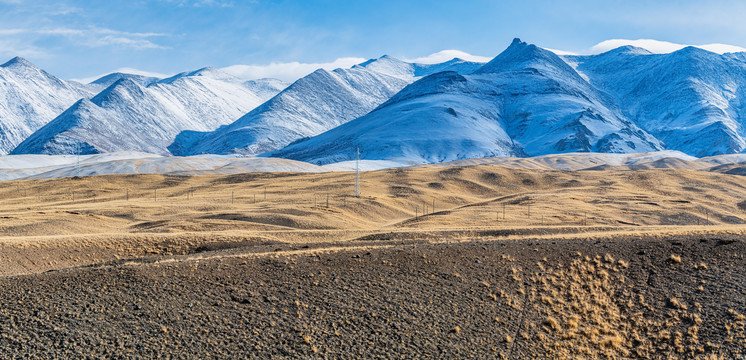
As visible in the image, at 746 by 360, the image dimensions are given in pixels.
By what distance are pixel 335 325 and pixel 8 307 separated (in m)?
11.4

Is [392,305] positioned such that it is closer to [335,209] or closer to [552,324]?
[552,324]

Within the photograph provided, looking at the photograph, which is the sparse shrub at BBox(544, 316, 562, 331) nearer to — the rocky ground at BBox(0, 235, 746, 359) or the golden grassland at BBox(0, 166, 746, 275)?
the rocky ground at BBox(0, 235, 746, 359)

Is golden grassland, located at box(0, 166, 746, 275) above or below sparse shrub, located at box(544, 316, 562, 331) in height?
above

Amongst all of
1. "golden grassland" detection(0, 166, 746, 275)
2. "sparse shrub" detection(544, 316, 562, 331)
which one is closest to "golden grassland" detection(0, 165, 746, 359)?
"sparse shrub" detection(544, 316, 562, 331)

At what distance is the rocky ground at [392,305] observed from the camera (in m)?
22.9

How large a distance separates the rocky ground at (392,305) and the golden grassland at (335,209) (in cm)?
858

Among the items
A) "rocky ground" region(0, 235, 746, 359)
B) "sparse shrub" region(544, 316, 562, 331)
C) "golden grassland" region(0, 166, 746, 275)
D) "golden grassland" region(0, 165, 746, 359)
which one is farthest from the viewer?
"golden grassland" region(0, 166, 746, 275)

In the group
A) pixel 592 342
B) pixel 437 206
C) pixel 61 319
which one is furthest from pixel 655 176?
pixel 61 319

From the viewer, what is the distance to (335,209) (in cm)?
7119

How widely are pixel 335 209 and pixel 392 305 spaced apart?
4535 centimetres

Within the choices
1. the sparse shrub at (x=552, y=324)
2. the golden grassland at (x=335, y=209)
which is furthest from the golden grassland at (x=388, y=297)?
the golden grassland at (x=335, y=209)

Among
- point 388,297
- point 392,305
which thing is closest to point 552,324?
point 392,305

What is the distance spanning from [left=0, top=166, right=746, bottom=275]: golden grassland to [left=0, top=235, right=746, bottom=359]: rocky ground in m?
8.58

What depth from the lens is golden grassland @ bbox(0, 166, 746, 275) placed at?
42.0 meters
